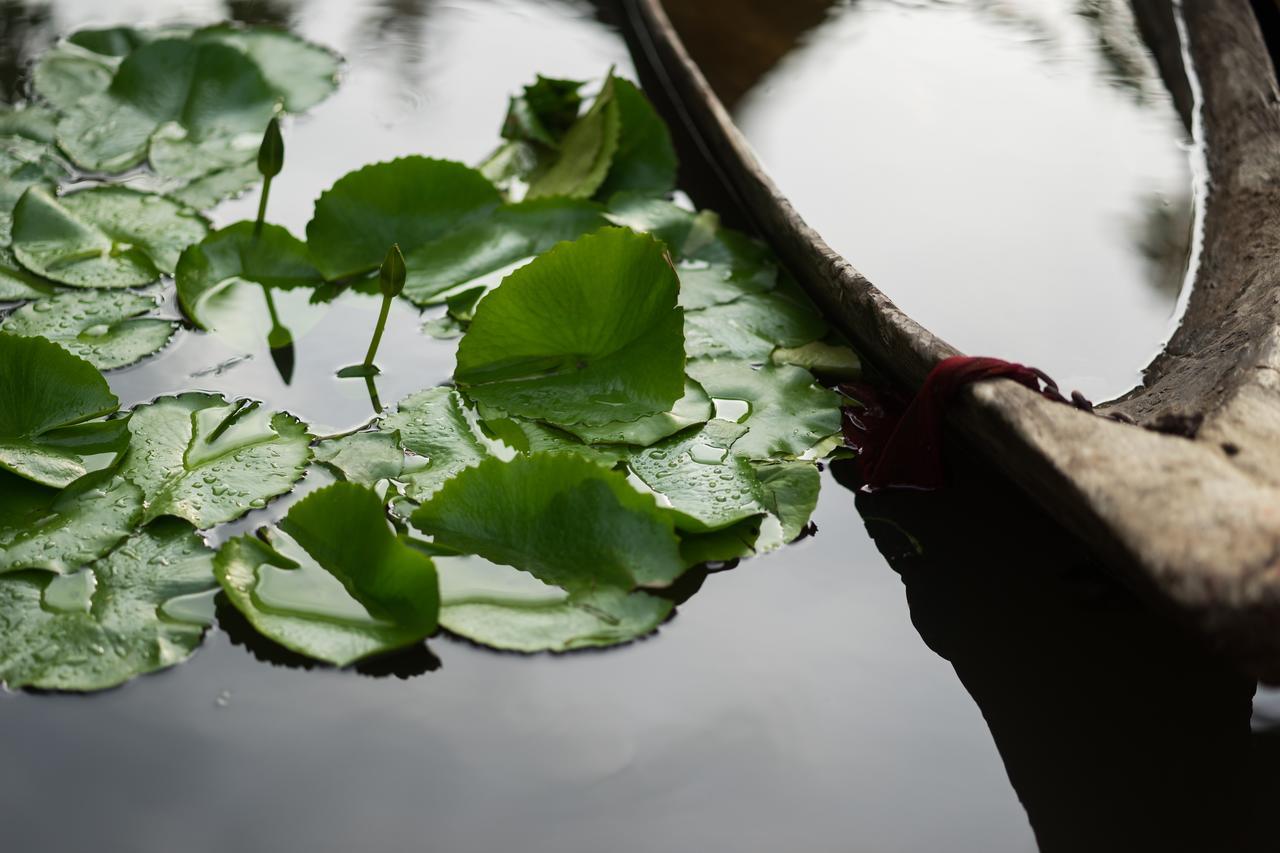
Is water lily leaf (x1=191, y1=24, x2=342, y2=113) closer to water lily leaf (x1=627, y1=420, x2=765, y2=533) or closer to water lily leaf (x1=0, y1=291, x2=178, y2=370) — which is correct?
water lily leaf (x1=0, y1=291, x2=178, y2=370)

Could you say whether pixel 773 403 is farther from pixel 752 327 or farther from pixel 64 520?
pixel 64 520

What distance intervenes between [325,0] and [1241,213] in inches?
63.3

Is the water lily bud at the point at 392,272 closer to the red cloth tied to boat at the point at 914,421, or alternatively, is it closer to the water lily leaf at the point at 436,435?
the water lily leaf at the point at 436,435

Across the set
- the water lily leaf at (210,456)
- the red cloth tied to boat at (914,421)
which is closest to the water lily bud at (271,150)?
the water lily leaf at (210,456)

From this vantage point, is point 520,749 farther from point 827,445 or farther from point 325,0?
point 325,0

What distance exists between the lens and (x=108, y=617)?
0.93 m

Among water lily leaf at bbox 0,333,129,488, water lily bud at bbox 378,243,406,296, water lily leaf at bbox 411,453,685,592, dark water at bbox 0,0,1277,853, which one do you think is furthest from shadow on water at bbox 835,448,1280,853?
water lily leaf at bbox 0,333,129,488

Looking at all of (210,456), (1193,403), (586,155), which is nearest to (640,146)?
(586,155)

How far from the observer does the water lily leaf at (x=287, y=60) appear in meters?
1.80

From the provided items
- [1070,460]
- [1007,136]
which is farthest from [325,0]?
[1070,460]

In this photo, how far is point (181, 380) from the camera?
122cm

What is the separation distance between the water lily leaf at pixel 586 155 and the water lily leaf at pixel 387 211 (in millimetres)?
143

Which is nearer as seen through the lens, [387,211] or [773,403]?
[773,403]

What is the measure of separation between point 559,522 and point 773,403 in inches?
12.4
